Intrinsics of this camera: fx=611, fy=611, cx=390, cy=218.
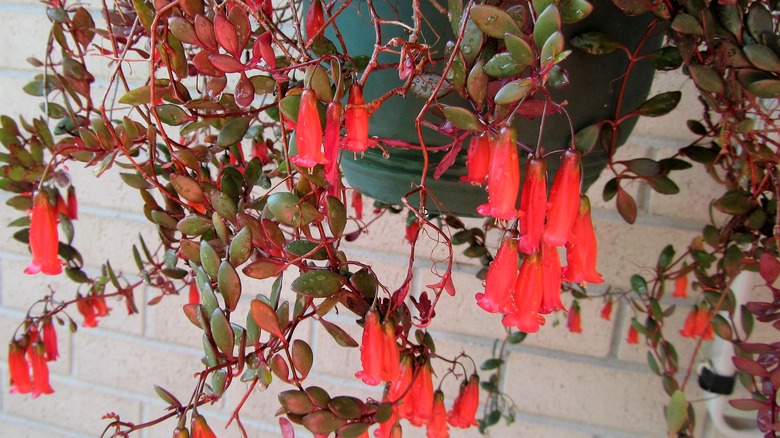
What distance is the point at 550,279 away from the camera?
415mm

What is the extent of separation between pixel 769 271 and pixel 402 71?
0.34 meters

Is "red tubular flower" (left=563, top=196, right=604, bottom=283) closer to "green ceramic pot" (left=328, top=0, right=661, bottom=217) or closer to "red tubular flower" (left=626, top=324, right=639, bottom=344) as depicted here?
"green ceramic pot" (left=328, top=0, right=661, bottom=217)

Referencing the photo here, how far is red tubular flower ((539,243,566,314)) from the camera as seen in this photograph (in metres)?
0.41

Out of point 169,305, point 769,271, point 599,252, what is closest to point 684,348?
point 599,252

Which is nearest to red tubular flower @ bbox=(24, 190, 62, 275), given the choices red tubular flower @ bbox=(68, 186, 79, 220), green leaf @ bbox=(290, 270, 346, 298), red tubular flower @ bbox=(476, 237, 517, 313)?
red tubular flower @ bbox=(68, 186, 79, 220)

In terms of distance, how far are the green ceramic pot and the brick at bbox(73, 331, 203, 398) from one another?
0.72 metres

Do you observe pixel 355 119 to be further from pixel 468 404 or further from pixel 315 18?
pixel 468 404

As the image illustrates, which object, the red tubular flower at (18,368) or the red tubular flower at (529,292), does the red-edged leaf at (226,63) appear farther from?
the red tubular flower at (18,368)

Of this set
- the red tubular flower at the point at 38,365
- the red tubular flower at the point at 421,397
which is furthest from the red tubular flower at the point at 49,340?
the red tubular flower at the point at 421,397

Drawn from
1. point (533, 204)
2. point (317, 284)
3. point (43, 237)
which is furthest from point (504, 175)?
point (43, 237)

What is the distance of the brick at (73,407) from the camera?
1.15m

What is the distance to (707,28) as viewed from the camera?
418 millimetres

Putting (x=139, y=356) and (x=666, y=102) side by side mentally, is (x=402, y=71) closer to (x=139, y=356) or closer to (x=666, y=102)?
(x=666, y=102)

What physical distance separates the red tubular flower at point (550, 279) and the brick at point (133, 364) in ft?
2.68
